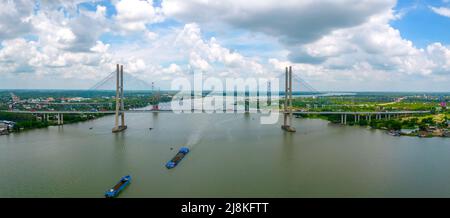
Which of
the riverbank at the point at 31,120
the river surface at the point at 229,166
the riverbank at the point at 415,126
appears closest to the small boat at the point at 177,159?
the river surface at the point at 229,166

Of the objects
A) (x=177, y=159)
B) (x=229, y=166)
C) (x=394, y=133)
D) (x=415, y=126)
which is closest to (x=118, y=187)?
(x=177, y=159)

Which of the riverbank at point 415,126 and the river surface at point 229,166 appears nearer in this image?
the river surface at point 229,166

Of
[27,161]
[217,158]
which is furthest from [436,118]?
[27,161]

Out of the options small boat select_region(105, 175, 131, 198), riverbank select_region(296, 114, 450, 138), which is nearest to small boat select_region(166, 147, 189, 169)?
small boat select_region(105, 175, 131, 198)

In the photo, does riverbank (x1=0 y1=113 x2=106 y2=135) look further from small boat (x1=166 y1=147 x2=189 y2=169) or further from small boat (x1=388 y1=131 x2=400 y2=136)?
small boat (x1=388 y1=131 x2=400 y2=136)

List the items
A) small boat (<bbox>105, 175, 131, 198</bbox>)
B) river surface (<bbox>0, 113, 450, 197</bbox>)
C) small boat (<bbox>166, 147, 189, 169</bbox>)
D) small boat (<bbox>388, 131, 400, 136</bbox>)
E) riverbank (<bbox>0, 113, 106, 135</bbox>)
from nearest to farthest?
small boat (<bbox>105, 175, 131, 198</bbox>), river surface (<bbox>0, 113, 450, 197</bbox>), small boat (<bbox>166, 147, 189, 169</bbox>), small boat (<bbox>388, 131, 400, 136</bbox>), riverbank (<bbox>0, 113, 106, 135</bbox>)

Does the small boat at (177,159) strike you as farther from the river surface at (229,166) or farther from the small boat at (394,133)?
the small boat at (394,133)

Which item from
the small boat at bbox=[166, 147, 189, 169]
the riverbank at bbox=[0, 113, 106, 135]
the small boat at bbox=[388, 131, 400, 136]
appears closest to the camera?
the small boat at bbox=[166, 147, 189, 169]
